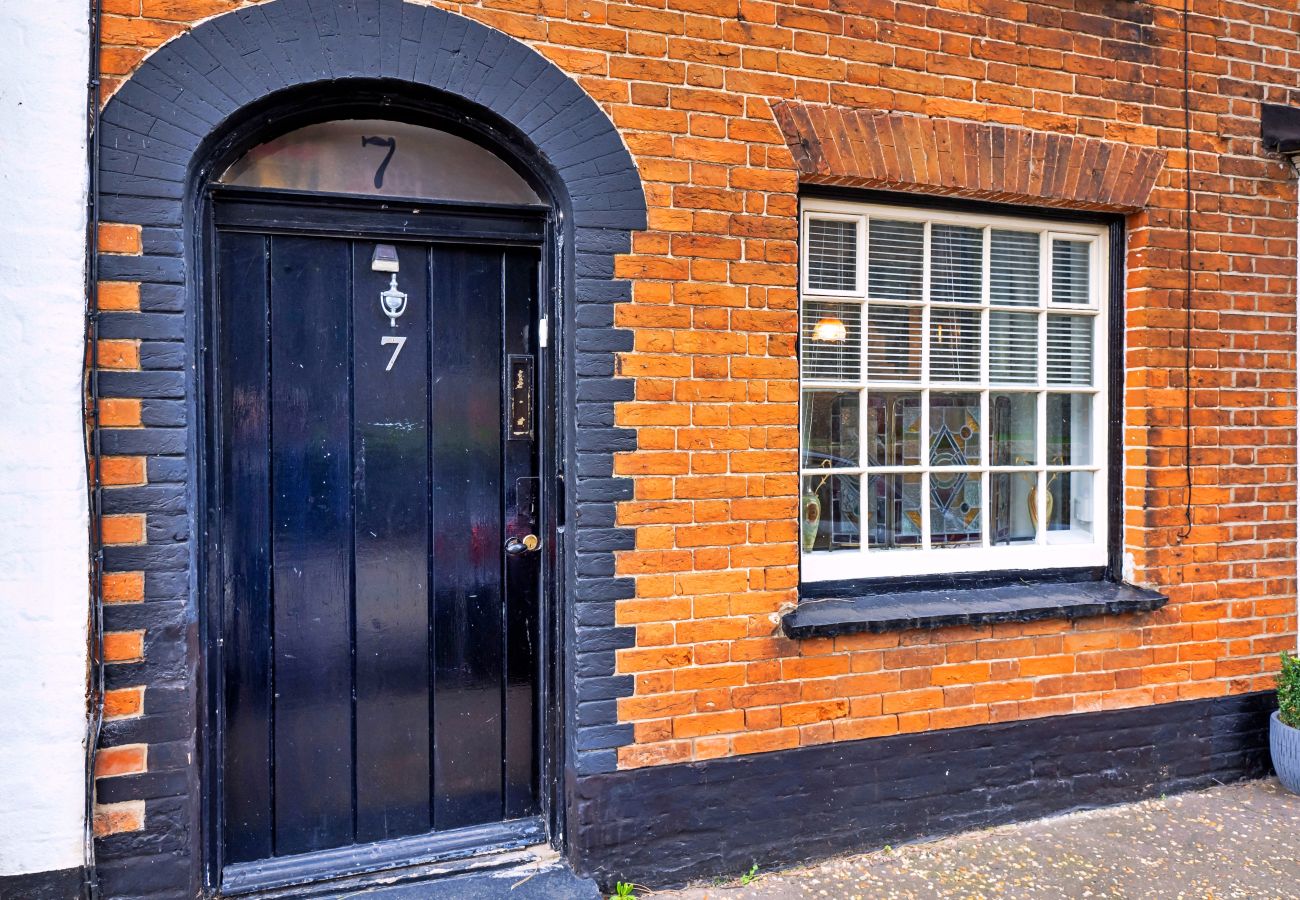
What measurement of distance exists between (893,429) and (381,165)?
2256 mm

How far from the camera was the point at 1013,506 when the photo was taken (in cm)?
382

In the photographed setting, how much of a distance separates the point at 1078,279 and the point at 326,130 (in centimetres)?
322

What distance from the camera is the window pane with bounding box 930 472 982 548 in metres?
3.68

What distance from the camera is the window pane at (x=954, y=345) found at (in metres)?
3.63

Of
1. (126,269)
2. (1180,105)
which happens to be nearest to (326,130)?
(126,269)

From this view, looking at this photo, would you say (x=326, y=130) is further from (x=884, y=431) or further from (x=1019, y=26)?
(x=1019, y=26)

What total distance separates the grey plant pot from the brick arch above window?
94.4 inches

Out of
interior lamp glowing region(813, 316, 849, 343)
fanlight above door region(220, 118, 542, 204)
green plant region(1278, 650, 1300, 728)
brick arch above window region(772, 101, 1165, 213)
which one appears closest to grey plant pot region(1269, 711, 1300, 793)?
green plant region(1278, 650, 1300, 728)

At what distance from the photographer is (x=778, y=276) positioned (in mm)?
3213

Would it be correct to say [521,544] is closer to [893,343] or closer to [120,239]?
[120,239]

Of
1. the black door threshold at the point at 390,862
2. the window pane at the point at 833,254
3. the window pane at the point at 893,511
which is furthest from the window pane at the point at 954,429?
the black door threshold at the point at 390,862

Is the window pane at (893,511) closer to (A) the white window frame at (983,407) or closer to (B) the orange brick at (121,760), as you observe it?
(A) the white window frame at (983,407)

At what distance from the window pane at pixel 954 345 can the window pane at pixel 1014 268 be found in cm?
16

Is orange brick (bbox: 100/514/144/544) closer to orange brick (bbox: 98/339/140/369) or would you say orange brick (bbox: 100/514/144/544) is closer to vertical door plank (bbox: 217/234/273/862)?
vertical door plank (bbox: 217/234/273/862)
